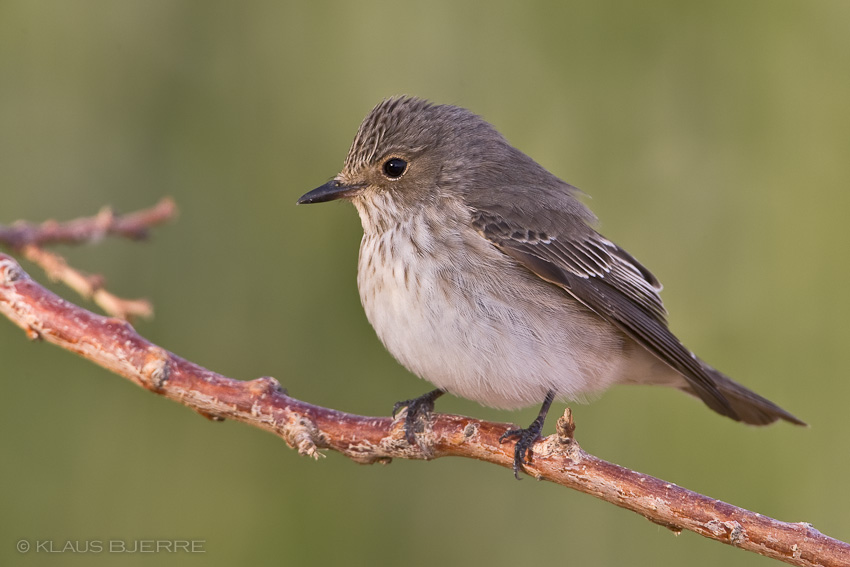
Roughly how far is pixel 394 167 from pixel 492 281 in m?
0.83

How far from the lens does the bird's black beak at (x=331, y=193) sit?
4180 millimetres

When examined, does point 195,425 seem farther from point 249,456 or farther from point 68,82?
point 68,82

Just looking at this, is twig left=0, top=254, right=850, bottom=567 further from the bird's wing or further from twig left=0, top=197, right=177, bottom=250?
the bird's wing

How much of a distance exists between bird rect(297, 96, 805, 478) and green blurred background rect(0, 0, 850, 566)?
811 mm

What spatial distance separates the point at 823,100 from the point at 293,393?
3.57 metres

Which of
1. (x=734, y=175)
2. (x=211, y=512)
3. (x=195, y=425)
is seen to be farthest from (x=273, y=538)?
(x=734, y=175)

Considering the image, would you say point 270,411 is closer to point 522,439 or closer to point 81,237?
point 522,439

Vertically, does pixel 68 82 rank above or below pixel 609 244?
above

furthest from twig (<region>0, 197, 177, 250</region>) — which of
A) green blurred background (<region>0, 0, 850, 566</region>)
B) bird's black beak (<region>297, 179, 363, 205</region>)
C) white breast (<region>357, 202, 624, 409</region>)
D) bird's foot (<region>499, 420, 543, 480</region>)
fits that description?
bird's foot (<region>499, 420, 543, 480</region>)

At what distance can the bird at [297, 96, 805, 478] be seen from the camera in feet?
12.3

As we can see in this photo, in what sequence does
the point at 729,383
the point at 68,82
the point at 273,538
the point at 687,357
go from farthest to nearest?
the point at 68,82
the point at 273,538
the point at 729,383
the point at 687,357

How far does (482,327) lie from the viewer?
3.71 meters

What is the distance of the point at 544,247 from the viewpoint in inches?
164

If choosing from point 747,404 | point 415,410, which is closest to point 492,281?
point 415,410
